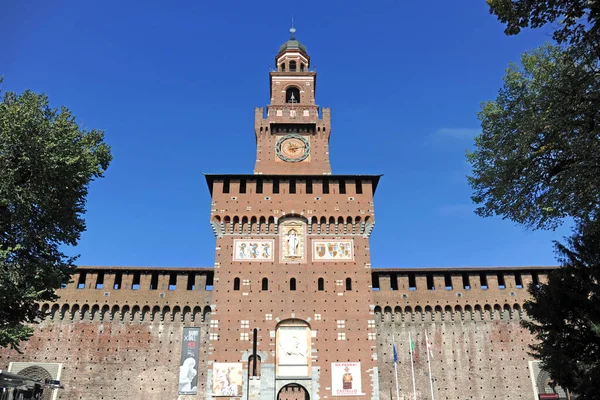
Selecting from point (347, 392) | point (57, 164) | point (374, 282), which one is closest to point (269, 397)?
point (347, 392)

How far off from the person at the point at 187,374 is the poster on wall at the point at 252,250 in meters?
6.79

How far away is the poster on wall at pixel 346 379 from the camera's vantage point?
26.6m

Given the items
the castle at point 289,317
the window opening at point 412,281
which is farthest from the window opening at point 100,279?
the window opening at point 412,281

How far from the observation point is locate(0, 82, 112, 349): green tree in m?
15.9

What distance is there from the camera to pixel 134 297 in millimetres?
31203

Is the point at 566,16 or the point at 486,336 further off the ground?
the point at 566,16

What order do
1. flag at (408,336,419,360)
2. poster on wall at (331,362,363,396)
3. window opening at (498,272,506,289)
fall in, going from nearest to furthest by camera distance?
poster on wall at (331,362,363,396), flag at (408,336,419,360), window opening at (498,272,506,289)

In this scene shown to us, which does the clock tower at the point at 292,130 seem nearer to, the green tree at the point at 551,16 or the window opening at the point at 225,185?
the window opening at the point at 225,185

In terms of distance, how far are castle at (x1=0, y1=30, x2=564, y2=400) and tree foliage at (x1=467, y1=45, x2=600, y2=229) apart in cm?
1263

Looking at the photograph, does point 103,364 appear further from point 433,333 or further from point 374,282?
point 433,333

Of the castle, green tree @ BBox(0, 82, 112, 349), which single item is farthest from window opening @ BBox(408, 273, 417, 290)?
green tree @ BBox(0, 82, 112, 349)

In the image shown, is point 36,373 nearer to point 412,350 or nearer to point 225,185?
point 225,185

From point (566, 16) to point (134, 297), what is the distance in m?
27.7

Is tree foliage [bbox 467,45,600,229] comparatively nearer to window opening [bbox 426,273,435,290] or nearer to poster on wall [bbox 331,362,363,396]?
poster on wall [bbox 331,362,363,396]
